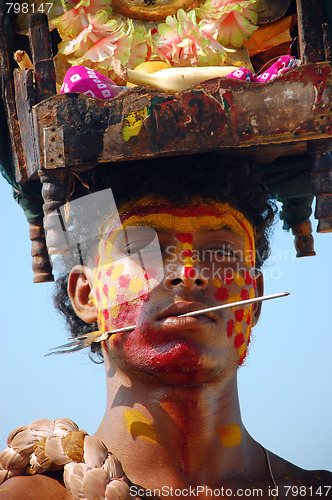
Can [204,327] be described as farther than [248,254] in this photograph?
No

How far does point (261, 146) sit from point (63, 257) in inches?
59.0

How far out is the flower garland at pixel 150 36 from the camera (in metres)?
5.25

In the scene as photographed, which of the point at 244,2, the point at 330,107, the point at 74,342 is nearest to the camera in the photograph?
the point at 330,107

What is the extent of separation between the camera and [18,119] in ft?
16.5

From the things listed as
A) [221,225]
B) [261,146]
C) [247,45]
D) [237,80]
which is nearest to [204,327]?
[221,225]

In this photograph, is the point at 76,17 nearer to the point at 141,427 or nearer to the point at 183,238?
the point at 183,238

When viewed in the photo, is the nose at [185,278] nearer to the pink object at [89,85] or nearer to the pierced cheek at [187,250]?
the pierced cheek at [187,250]

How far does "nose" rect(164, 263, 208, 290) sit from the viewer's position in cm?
478

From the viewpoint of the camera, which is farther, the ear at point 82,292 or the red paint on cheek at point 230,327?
the ear at point 82,292

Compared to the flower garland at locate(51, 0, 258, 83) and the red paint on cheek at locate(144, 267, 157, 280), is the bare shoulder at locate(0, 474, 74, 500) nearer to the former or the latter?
the red paint on cheek at locate(144, 267, 157, 280)

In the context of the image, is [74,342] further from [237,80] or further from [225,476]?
[237,80]

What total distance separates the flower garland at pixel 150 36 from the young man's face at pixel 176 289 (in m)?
0.92

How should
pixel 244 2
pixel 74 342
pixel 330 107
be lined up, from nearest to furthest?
1. pixel 330 107
2. pixel 74 342
3. pixel 244 2

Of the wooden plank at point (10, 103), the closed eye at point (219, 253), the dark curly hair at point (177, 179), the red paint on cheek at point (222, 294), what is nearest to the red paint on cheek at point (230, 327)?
the red paint on cheek at point (222, 294)
